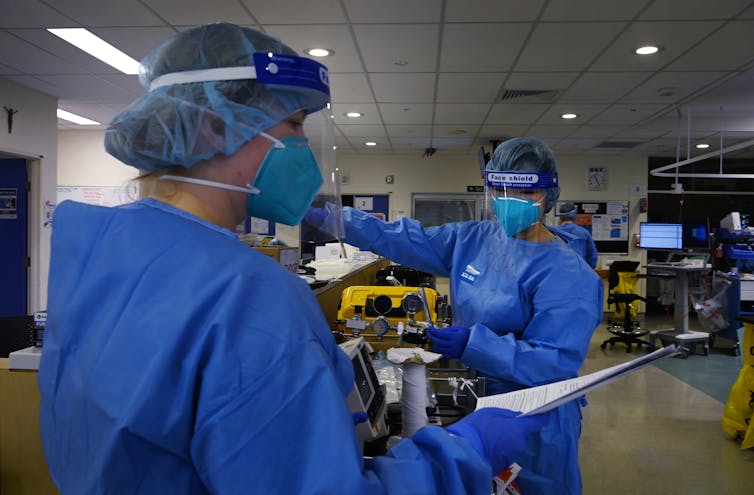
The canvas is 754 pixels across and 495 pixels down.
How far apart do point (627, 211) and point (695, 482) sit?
20.7 ft

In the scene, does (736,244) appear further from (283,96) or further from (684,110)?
(283,96)

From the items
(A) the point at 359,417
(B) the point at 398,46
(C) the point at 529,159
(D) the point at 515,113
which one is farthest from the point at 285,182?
(D) the point at 515,113

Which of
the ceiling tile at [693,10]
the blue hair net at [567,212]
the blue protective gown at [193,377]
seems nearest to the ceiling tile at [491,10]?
the ceiling tile at [693,10]

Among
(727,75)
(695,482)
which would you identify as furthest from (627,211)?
(695,482)

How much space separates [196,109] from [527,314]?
1.19 m

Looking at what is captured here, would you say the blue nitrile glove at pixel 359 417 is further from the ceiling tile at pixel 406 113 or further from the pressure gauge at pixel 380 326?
the ceiling tile at pixel 406 113

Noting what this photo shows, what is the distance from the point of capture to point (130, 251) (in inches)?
23.7

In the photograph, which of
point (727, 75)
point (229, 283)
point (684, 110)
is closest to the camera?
point (229, 283)

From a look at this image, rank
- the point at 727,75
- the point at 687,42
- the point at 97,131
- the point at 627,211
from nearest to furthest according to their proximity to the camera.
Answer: the point at 687,42 → the point at 727,75 → the point at 97,131 → the point at 627,211

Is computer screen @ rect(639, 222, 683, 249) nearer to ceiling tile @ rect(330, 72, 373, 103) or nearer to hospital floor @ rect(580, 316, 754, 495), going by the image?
hospital floor @ rect(580, 316, 754, 495)

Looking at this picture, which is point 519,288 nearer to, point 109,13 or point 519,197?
point 519,197

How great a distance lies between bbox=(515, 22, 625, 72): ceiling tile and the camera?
339cm

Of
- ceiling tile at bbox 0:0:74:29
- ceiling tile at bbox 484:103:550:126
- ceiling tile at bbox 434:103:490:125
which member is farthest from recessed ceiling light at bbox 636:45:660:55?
ceiling tile at bbox 0:0:74:29

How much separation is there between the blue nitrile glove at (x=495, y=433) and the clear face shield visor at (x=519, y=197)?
0.83 m
